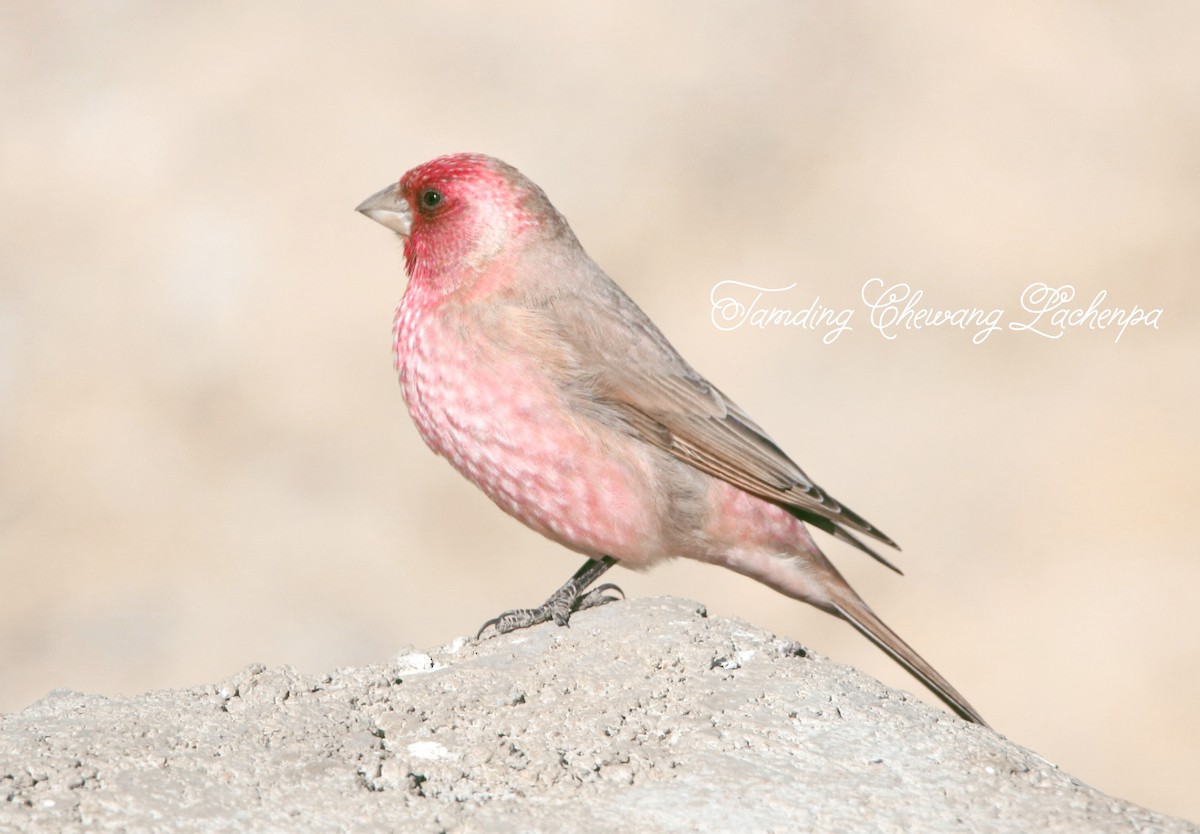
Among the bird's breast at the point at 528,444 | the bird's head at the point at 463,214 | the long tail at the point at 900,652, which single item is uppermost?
the bird's head at the point at 463,214

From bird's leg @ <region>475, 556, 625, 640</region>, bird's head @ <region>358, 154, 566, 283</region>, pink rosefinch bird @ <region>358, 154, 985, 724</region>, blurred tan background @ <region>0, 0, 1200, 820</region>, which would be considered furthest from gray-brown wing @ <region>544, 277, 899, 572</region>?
blurred tan background @ <region>0, 0, 1200, 820</region>

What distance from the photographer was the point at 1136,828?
3.13 meters

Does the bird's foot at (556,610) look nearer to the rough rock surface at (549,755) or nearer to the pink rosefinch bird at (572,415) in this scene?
the pink rosefinch bird at (572,415)

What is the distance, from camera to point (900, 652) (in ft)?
16.8

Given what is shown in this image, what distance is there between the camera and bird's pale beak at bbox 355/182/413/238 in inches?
221

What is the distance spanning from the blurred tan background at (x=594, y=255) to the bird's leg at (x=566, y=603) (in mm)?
3692

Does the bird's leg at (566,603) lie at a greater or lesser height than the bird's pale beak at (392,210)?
lesser

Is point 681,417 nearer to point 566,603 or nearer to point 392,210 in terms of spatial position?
point 566,603

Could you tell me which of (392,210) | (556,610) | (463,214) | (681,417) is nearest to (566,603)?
(556,610)

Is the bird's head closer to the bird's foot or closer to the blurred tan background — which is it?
the bird's foot

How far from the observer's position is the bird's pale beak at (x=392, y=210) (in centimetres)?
561

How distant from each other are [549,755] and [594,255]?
6740mm

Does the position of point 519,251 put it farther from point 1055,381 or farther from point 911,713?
point 1055,381

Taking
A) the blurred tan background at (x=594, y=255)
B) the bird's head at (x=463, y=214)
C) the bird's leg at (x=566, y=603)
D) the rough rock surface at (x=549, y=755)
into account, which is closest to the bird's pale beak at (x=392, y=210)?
the bird's head at (x=463, y=214)
